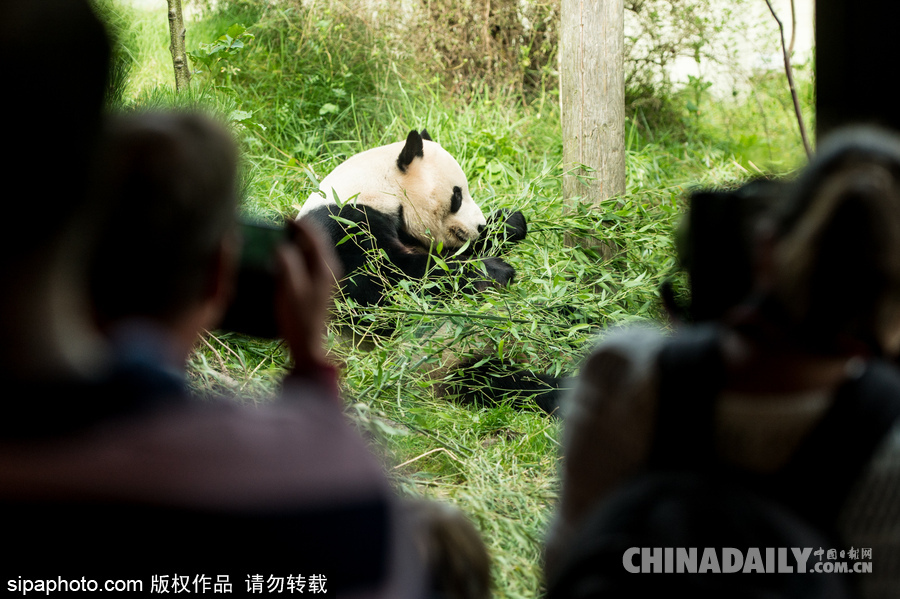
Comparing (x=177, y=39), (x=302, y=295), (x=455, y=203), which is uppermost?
(x=177, y=39)

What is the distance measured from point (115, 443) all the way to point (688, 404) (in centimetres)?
61

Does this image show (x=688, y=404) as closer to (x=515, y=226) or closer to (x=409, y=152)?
(x=515, y=226)

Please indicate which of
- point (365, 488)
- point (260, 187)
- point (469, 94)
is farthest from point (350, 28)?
point (365, 488)

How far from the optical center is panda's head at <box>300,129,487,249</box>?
3111 mm

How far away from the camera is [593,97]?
9.88 ft

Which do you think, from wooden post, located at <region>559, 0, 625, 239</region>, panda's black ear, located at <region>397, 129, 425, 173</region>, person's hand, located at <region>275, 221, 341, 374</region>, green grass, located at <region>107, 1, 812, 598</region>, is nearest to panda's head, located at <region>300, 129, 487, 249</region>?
panda's black ear, located at <region>397, 129, 425, 173</region>

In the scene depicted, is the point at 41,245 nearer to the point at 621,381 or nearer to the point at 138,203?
the point at 138,203

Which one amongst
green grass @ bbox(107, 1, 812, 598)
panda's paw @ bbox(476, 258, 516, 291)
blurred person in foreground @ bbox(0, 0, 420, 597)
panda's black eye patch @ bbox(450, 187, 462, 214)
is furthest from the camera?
panda's black eye patch @ bbox(450, 187, 462, 214)

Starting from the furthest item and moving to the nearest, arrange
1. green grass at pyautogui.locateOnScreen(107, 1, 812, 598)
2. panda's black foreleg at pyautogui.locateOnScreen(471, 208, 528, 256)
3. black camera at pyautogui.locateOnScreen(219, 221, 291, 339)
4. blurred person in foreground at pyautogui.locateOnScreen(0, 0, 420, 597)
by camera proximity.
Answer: panda's black foreleg at pyautogui.locateOnScreen(471, 208, 528, 256)
green grass at pyautogui.locateOnScreen(107, 1, 812, 598)
black camera at pyautogui.locateOnScreen(219, 221, 291, 339)
blurred person in foreground at pyautogui.locateOnScreen(0, 0, 420, 597)

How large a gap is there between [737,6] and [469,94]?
7.21 feet

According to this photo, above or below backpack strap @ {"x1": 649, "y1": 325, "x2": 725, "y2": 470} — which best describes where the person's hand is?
above

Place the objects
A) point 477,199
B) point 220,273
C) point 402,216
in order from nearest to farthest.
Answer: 1. point 220,273
2. point 402,216
3. point 477,199

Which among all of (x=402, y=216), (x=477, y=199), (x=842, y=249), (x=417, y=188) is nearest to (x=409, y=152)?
(x=417, y=188)

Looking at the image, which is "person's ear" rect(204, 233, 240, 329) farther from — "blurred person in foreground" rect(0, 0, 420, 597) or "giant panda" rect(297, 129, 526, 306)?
"giant panda" rect(297, 129, 526, 306)
